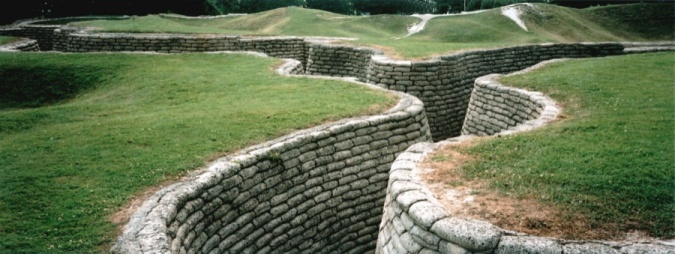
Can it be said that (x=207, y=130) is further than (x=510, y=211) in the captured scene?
Yes

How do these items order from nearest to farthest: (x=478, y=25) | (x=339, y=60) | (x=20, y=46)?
1. (x=339, y=60)
2. (x=20, y=46)
3. (x=478, y=25)

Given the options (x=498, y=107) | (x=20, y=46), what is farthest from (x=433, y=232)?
(x=20, y=46)

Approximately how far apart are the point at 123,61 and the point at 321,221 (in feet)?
30.4

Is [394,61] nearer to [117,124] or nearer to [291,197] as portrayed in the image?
[291,197]

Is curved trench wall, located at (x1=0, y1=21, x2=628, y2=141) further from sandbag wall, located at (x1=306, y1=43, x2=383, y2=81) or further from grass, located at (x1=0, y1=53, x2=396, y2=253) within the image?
grass, located at (x1=0, y1=53, x2=396, y2=253)

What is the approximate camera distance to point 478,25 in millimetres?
27375

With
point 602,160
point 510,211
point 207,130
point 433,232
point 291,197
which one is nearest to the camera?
point 433,232

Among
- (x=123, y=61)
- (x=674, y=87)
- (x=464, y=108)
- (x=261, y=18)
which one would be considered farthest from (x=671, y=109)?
(x=261, y=18)

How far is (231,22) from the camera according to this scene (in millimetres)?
32969

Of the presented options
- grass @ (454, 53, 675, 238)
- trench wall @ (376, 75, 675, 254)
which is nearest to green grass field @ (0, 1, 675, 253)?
grass @ (454, 53, 675, 238)

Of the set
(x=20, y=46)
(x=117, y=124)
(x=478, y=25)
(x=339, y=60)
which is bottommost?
(x=117, y=124)

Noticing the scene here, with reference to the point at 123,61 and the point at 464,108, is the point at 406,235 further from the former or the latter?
the point at 123,61

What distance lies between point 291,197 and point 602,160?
13.1 feet

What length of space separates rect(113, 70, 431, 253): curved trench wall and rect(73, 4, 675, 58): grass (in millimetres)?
15924
